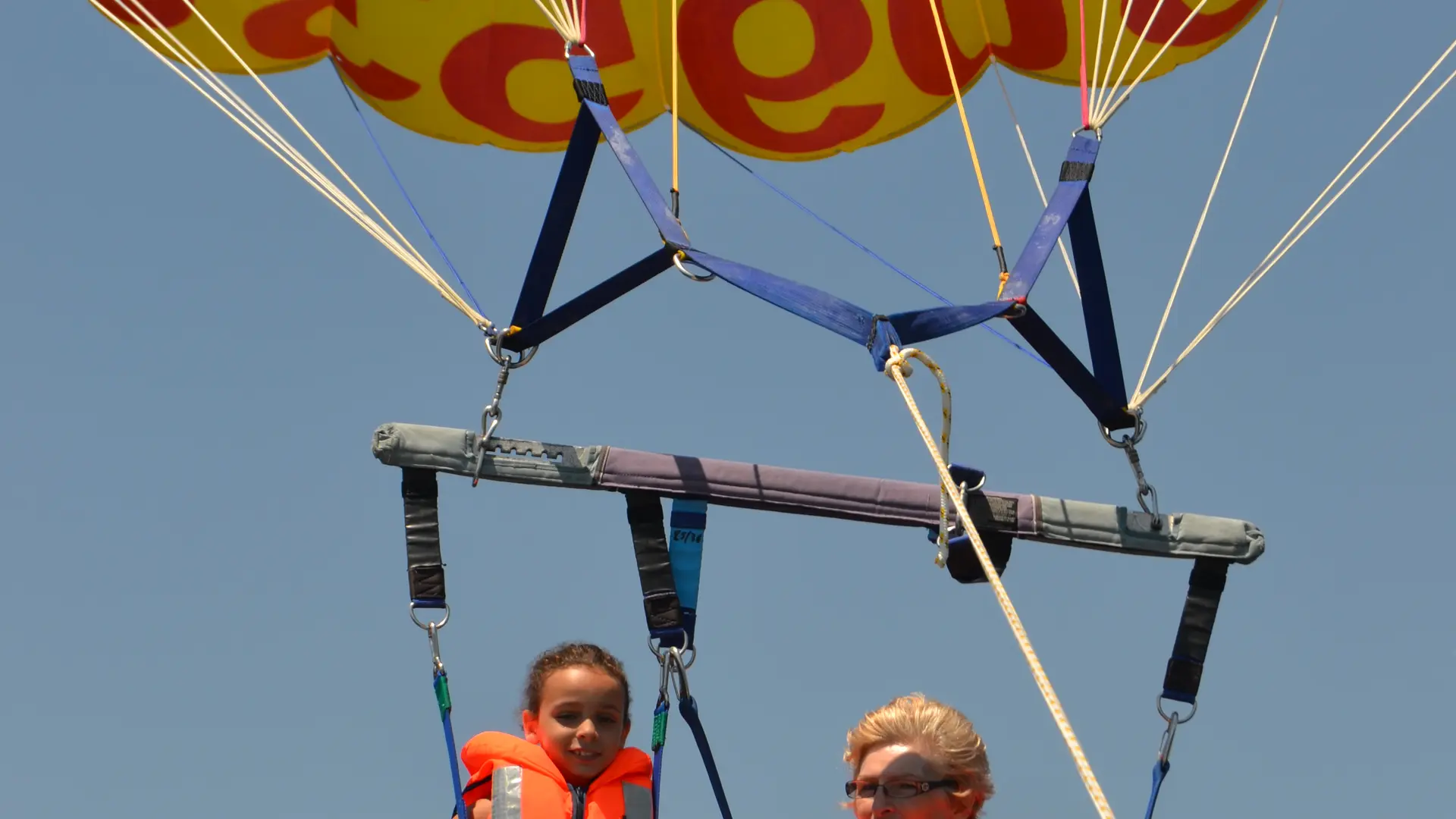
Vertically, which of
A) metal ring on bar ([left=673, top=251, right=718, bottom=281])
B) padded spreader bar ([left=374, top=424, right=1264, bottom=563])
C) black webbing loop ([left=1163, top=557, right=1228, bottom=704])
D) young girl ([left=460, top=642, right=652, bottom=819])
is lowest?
young girl ([left=460, top=642, right=652, bottom=819])

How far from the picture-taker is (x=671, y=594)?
541 cm

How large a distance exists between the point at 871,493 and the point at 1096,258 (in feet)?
4.36

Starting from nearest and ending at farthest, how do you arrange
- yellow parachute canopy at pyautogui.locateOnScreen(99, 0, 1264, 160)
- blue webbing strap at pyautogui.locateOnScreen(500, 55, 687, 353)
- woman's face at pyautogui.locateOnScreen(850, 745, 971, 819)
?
woman's face at pyautogui.locateOnScreen(850, 745, 971, 819)
blue webbing strap at pyautogui.locateOnScreen(500, 55, 687, 353)
yellow parachute canopy at pyautogui.locateOnScreen(99, 0, 1264, 160)

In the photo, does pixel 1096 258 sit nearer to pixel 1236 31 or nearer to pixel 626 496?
pixel 626 496

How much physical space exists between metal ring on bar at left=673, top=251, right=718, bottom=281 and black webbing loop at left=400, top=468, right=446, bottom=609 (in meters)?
1.05

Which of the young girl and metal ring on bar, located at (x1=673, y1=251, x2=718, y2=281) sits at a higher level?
metal ring on bar, located at (x1=673, y1=251, x2=718, y2=281)

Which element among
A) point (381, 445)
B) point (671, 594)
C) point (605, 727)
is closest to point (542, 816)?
point (605, 727)

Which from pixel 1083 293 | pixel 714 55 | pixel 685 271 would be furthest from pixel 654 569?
pixel 714 55

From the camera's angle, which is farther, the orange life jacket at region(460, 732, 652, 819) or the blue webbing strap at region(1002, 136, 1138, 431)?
the blue webbing strap at region(1002, 136, 1138, 431)

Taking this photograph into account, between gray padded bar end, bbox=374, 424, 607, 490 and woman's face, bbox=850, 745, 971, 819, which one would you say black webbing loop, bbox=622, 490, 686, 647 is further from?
woman's face, bbox=850, 745, 971, 819

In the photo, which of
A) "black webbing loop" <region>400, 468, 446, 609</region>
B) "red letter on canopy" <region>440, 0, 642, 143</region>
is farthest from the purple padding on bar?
"red letter on canopy" <region>440, 0, 642, 143</region>

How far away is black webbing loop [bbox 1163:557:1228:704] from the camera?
213 inches

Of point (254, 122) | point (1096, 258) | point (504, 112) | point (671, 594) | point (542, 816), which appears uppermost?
point (504, 112)

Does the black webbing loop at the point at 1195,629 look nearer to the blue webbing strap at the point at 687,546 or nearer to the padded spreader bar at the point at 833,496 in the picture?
the padded spreader bar at the point at 833,496
